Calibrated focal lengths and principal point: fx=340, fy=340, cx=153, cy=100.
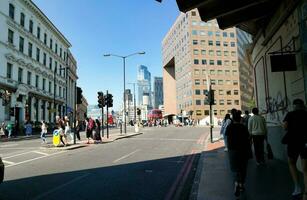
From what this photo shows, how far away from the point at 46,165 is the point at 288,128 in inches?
339

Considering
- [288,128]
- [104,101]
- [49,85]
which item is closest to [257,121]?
[288,128]

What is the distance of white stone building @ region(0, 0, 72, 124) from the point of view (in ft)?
124

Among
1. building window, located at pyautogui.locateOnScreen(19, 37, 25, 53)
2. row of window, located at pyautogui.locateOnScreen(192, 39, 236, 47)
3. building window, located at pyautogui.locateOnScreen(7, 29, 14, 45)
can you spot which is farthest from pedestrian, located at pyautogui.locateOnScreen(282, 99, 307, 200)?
row of window, located at pyautogui.locateOnScreen(192, 39, 236, 47)

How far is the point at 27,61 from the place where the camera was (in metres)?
44.2

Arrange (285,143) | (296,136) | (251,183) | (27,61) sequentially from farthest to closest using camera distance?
(27,61) < (251,183) < (285,143) < (296,136)

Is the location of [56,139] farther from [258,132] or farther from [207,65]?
[207,65]

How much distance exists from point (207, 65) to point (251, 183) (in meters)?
98.9

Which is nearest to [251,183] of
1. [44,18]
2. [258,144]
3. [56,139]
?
[258,144]

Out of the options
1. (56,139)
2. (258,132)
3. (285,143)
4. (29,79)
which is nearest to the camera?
(285,143)

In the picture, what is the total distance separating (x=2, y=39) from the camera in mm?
37406

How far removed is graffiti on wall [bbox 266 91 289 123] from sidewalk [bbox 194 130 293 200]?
154 centimetres

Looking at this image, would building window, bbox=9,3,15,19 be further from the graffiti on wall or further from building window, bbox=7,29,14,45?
the graffiti on wall

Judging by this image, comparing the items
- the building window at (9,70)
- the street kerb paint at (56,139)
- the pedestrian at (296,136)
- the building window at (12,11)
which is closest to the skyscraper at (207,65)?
the building window at (12,11)

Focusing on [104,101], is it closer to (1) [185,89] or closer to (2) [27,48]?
(2) [27,48]
